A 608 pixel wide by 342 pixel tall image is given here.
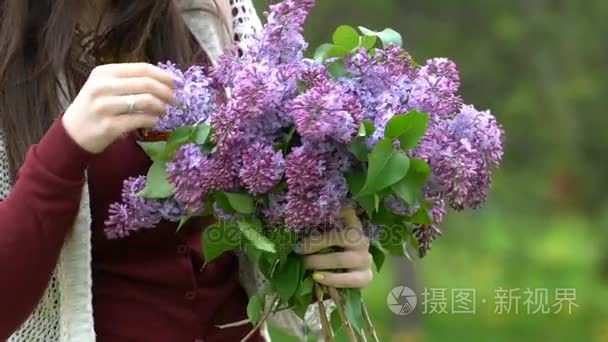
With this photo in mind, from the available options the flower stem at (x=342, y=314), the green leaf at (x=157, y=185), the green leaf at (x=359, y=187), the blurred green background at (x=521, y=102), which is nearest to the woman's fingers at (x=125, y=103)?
the green leaf at (x=157, y=185)

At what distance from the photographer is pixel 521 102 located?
8422mm

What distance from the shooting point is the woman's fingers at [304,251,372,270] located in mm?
1966

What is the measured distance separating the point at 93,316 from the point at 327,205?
538 mm

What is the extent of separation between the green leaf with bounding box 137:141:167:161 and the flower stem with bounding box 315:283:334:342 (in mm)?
333

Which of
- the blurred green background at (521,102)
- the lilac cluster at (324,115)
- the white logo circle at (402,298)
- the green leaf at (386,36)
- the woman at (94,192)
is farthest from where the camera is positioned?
the blurred green background at (521,102)

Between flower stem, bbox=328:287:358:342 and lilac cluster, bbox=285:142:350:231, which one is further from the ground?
lilac cluster, bbox=285:142:350:231

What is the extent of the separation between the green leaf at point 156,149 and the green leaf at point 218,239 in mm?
141

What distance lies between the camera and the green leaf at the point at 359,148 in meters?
1.86

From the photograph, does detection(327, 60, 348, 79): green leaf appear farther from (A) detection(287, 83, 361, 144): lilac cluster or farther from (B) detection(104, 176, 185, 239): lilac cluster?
(B) detection(104, 176, 185, 239): lilac cluster

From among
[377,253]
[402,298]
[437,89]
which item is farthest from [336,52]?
[402,298]

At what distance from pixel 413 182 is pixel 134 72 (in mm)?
464

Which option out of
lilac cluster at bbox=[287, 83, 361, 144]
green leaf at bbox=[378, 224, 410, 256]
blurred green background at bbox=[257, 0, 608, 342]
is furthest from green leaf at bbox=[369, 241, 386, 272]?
blurred green background at bbox=[257, 0, 608, 342]

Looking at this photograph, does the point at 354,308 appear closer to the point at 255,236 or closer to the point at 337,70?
the point at 255,236

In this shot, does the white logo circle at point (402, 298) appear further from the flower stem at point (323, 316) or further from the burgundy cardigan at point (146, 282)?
the flower stem at point (323, 316)
